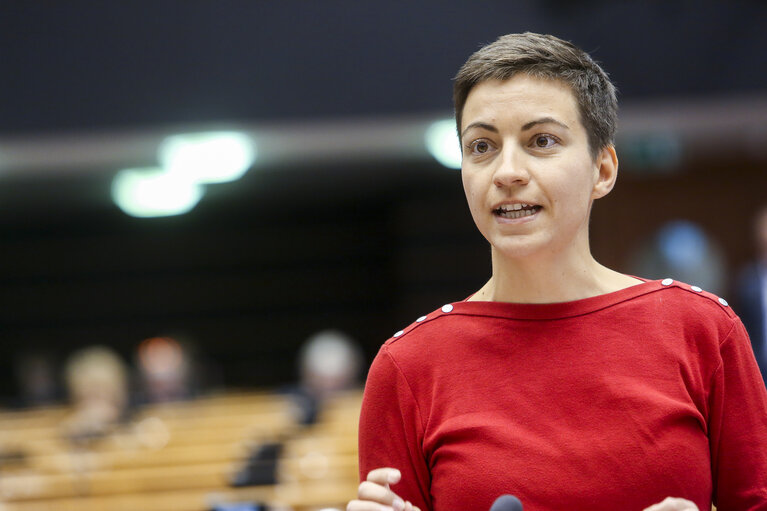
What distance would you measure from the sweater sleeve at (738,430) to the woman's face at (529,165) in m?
0.25

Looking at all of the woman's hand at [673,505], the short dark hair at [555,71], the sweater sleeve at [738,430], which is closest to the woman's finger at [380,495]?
the woman's hand at [673,505]

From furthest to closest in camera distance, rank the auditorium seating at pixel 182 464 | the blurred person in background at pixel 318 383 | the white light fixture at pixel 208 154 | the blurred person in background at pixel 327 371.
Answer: the white light fixture at pixel 208 154
the blurred person in background at pixel 327 371
the blurred person in background at pixel 318 383
the auditorium seating at pixel 182 464

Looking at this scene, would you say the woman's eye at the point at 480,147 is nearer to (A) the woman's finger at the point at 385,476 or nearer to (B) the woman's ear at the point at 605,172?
(B) the woman's ear at the point at 605,172

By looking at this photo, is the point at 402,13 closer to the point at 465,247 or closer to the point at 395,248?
the point at 465,247

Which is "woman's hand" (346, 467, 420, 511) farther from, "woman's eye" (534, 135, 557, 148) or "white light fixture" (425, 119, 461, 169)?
"white light fixture" (425, 119, 461, 169)

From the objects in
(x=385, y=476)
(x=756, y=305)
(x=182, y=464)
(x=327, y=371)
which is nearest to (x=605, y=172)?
(x=385, y=476)

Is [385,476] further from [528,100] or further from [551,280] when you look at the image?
[528,100]

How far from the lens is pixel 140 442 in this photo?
193 inches

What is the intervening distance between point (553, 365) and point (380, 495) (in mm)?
271

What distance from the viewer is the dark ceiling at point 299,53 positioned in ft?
Answer: 18.5

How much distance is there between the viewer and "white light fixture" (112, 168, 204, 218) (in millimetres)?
8266

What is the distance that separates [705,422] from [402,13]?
4787mm

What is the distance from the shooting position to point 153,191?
8797 millimetres

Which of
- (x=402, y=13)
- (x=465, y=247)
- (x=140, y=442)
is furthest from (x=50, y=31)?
(x=465, y=247)
